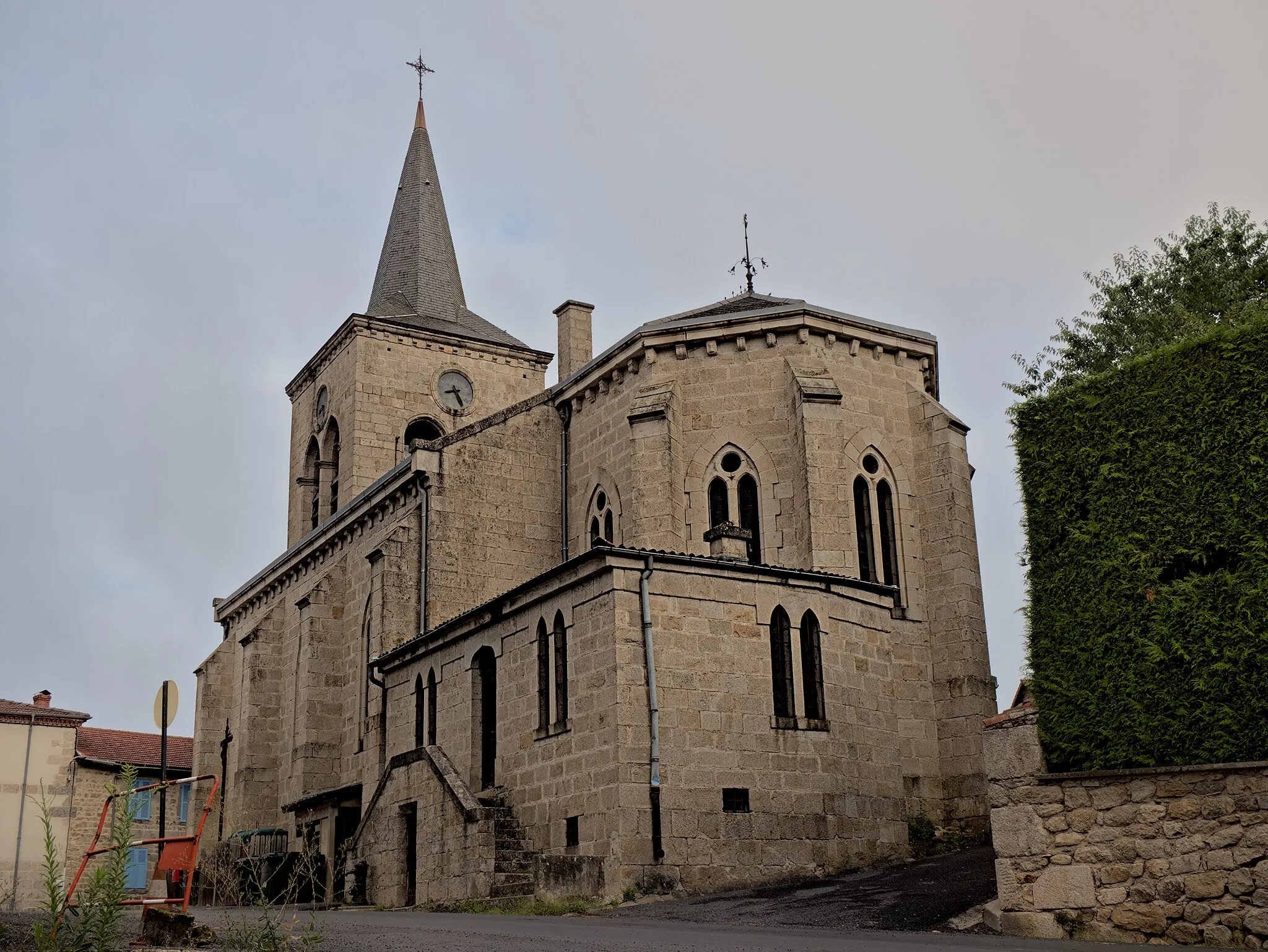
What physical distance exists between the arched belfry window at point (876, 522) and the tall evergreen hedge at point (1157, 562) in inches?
433

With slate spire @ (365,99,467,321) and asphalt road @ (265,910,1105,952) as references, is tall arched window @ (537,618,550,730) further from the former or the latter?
slate spire @ (365,99,467,321)

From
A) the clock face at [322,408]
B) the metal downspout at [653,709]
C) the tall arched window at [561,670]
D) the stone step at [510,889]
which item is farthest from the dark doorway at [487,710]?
the clock face at [322,408]

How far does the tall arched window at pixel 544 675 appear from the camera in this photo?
763 inches

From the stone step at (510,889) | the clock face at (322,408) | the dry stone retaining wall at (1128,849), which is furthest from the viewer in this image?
the clock face at (322,408)

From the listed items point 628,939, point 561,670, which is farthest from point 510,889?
point 628,939

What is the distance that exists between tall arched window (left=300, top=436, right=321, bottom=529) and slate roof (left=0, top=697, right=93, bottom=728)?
8.24 metres

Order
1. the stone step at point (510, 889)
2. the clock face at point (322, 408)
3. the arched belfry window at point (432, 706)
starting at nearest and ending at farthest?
the stone step at point (510, 889), the arched belfry window at point (432, 706), the clock face at point (322, 408)

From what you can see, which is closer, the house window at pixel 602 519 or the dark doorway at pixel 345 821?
the house window at pixel 602 519

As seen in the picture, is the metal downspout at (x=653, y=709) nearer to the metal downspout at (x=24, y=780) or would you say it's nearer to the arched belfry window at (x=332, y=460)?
the arched belfry window at (x=332, y=460)

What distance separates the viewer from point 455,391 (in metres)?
39.8

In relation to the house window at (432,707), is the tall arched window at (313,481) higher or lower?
higher

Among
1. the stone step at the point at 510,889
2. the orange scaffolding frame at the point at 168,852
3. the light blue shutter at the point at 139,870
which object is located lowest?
the stone step at the point at 510,889

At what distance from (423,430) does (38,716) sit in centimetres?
1268

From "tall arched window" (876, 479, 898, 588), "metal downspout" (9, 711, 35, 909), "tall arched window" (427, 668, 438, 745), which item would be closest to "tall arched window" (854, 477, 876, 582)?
"tall arched window" (876, 479, 898, 588)
